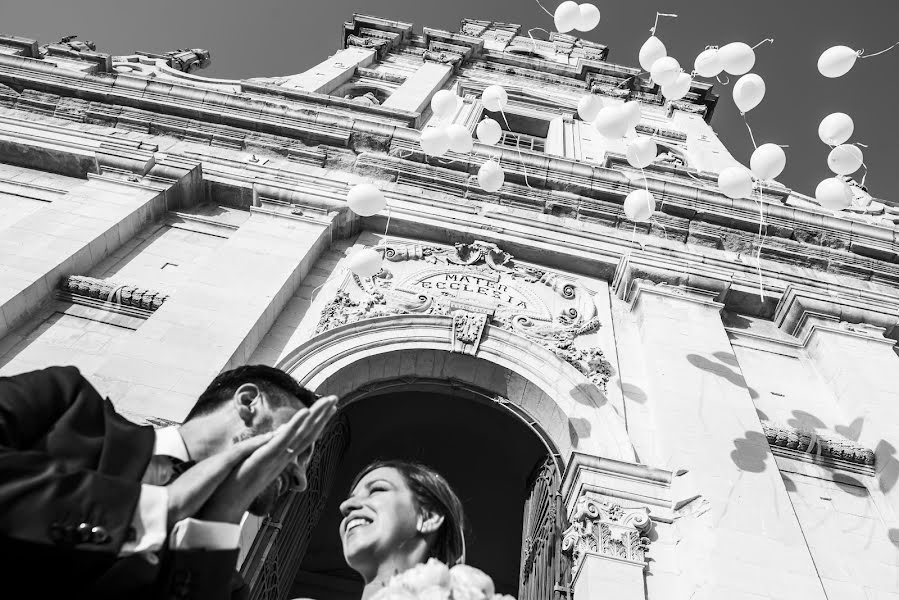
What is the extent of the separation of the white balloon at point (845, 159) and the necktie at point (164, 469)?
7.79 meters

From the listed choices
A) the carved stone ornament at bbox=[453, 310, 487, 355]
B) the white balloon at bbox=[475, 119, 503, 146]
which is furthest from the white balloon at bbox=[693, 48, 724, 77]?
the carved stone ornament at bbox=[453, 310, 487, 355]

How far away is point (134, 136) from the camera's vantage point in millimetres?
10148

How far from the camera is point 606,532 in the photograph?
19.7ft

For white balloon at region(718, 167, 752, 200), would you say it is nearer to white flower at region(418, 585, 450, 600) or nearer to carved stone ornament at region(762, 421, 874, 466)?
carved stone ornament at region(762, 421, 874, 466)

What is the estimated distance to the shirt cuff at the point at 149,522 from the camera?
200 centimetres

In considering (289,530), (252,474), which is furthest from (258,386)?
(289,530)

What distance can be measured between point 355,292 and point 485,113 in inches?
402

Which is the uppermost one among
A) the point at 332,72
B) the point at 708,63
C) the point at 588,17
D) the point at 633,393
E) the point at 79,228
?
the point at 332,72

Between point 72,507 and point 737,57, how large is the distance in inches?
312

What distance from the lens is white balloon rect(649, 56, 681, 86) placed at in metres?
7.57

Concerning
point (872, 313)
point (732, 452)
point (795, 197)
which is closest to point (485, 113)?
point (795, 197)

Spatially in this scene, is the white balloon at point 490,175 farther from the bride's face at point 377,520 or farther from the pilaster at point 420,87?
the pilaster at point 420,87

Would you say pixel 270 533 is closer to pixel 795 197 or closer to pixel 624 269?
pixel 624 269

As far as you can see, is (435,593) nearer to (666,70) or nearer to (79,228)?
(666,70)
